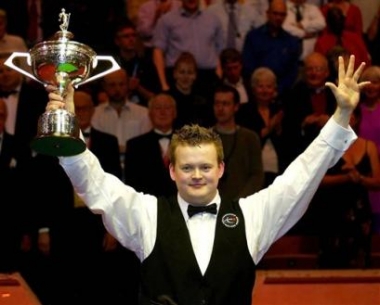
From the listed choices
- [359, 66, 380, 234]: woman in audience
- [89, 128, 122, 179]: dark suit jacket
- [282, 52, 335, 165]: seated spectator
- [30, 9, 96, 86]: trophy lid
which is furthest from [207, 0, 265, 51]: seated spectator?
[30, 9, 96, 86]: trophy lid

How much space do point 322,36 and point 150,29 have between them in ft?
4.90

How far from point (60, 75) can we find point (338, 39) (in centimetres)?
516

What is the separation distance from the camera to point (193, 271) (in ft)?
13.9

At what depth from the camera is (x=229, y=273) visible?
13.9 ft

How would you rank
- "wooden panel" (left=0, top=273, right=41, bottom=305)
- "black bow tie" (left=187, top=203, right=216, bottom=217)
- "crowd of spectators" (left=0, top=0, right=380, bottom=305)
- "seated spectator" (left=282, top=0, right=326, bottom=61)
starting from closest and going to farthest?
"black bow tie" (left=187, top=203, right=216, bottom=217) → "wooden panel" (left=0, top=273, right=41, bottom=305) → "crowd of spectators" (left=0, top=0, right=380, bottom=305) → "seated spectator" (left=282, top=0, right=326, bottom=61)

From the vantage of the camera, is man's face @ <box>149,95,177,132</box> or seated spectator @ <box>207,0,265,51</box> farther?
seated spectator @ <box>207,0,265,51</box>

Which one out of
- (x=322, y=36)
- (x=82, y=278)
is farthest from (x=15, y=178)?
(x=322, y=36)

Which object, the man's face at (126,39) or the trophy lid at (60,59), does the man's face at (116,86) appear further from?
the trophy lid at (60,59)

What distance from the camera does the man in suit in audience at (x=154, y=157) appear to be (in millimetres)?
7152

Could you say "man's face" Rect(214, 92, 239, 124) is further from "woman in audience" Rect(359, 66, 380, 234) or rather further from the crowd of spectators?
"woman in audience" Rect(359, 66, 380, 234)

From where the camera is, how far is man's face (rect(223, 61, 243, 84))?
8.65m

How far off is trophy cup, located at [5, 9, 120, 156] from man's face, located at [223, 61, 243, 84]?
4.14 m

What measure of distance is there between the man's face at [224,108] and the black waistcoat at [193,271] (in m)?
3.13

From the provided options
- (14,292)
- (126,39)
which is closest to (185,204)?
Result: (14,292)
